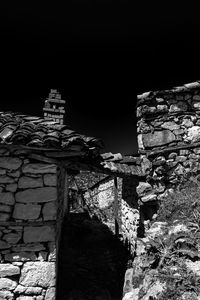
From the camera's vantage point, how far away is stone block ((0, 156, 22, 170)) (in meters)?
4.63

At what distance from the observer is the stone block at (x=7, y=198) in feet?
15.0

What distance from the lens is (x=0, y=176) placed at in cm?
461

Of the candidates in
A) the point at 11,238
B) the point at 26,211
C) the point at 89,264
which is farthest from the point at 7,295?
the point at 89,264

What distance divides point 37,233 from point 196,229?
97.4 inches

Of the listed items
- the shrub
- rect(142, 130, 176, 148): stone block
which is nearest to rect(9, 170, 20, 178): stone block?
the shrub

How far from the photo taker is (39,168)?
4680 millimetres

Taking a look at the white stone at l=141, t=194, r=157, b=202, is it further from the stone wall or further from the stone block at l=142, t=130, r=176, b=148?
the stone block at l=142, t=130, r=176, b=148

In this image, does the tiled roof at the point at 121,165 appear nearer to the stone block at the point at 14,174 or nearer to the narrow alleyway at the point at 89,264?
the stone block at the point at 14,174

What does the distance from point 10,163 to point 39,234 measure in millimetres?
1253

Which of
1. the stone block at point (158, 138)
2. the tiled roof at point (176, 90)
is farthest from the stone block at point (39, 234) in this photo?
the tiled roof at point (176, 90)

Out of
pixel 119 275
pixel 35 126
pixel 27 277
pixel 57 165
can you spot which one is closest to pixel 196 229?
pixel 57 165

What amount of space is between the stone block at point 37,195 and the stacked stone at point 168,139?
6.91ft

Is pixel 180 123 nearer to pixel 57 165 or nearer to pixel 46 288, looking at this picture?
pixel 57 165

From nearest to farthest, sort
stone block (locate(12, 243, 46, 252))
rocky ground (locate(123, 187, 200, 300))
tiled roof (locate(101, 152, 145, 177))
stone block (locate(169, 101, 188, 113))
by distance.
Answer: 1. rocky ground (locate(123, 187, 200, 300))
2. stone block (locate(12, 243, 46, 252))
3. stone block (locate(169, 101, 188, 113))
4. tiled roof (locate(101, 152, 145, 177))
